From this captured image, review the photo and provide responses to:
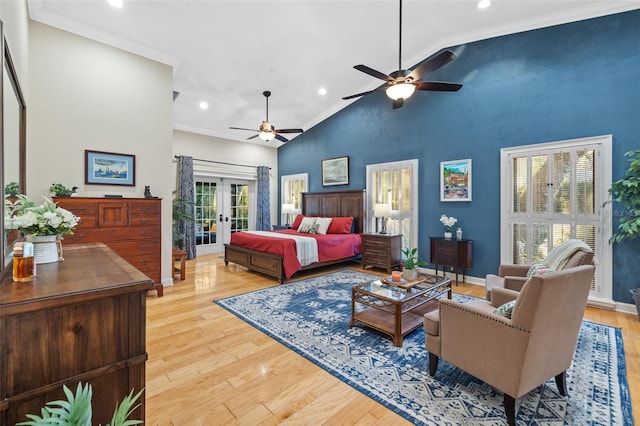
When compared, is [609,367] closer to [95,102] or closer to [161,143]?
[161,143]

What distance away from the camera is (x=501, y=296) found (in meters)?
2.33

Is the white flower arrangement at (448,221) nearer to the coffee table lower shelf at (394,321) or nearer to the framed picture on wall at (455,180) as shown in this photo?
the framed picture on wall at (455,180)

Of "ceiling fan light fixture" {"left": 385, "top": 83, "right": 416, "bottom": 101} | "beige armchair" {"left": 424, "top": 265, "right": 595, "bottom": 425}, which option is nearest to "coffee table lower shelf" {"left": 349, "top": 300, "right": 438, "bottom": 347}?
"beige armchair" {"left": 424, "top": 265, "right": 595, "bottom": 425}

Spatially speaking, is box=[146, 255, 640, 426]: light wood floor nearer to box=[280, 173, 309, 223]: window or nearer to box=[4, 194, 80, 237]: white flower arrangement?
box=[4, 194, 80, 237]: white flower arrangement

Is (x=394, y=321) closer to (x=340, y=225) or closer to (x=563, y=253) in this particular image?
(x=563, y=253)

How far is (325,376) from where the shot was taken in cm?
218

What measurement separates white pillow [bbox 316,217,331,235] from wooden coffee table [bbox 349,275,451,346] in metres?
2.84

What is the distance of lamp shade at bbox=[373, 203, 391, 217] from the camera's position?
5.39m

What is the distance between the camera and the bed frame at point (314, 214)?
4.70 m

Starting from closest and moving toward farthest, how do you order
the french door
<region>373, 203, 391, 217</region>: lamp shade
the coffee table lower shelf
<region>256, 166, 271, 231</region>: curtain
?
the coffee table lower shelf, <region>373, 203, 391, 217</region>: lamp shade, the french door, <region>256, 166, 271, 231</region>: curtain

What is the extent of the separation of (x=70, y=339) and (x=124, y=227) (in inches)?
124

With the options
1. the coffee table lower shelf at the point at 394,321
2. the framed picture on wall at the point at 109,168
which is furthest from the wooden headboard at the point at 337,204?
the framed picture on wall at the point at 109,168

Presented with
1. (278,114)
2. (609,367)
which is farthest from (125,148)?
(609,367)

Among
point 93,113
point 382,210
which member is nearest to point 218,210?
point 93,113
